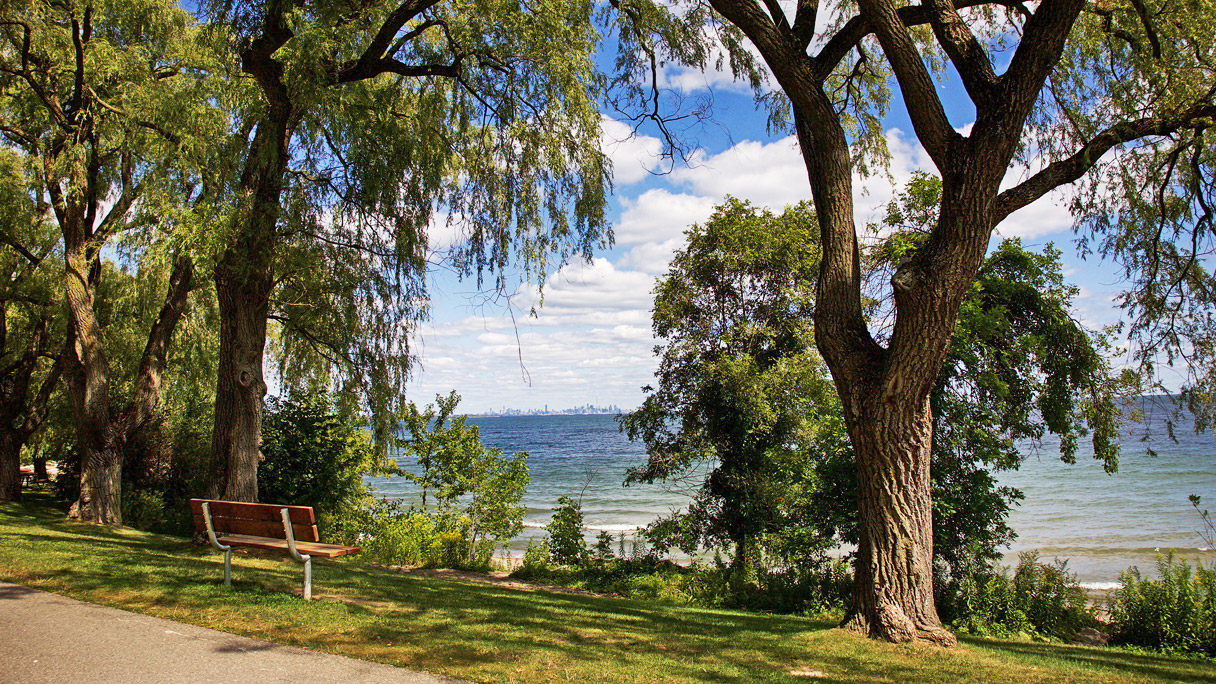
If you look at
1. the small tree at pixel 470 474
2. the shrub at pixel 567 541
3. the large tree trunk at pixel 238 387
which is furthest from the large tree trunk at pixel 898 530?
the small tree at pixel 470 474

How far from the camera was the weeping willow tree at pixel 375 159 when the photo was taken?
25.0 feet

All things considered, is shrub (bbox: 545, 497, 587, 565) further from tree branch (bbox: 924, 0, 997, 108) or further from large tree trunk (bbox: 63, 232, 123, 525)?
tree branch (bbox: 924, 0, 997, 108)

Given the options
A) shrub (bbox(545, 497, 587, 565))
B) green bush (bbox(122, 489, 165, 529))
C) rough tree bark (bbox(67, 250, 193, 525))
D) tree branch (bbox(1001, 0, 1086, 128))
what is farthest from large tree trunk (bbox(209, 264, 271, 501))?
tree branch (bbox(1001, 0, 1086, 128))

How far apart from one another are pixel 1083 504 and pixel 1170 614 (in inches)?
793

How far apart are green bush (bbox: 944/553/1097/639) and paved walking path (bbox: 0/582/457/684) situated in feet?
23.3

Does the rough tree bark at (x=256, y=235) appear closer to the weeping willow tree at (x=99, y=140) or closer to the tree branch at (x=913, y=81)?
the weeping willow tree at (x=99, y=140)

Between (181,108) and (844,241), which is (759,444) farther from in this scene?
(181,108)

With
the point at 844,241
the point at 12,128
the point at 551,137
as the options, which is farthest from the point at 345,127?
the point at 12,128

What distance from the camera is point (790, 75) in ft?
21.5

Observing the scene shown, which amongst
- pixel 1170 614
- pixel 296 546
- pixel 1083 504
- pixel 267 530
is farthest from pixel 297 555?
pixel 1083 504

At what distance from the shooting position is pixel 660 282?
13.3 metres

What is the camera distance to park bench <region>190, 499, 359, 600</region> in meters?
6.27

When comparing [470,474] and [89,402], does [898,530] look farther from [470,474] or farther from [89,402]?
[89,402]

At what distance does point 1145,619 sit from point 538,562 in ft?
26.5
